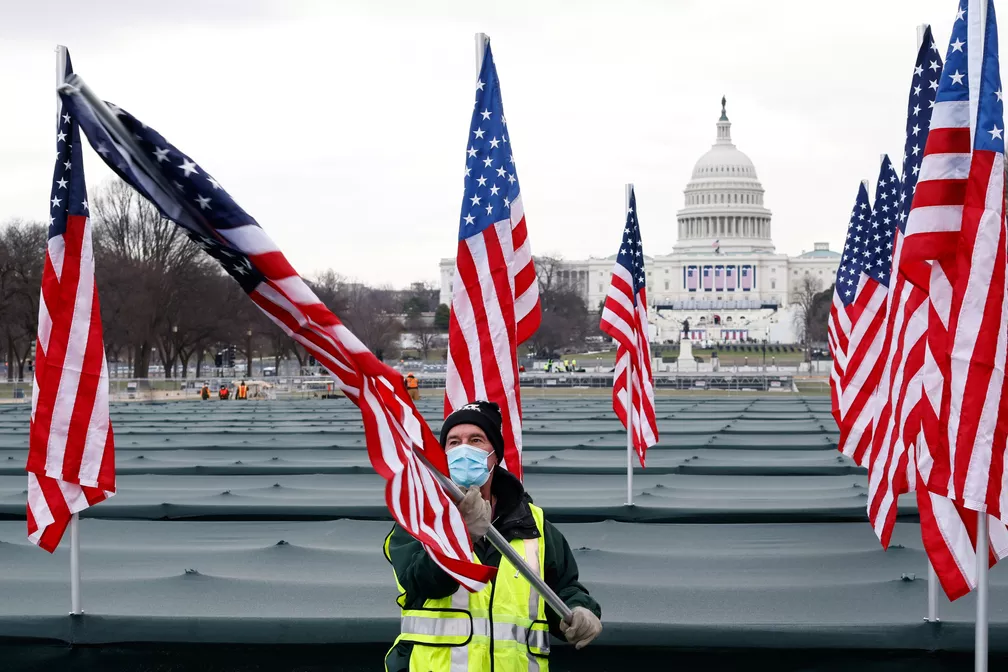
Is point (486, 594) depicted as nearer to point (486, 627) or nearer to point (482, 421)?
point (486, 627)

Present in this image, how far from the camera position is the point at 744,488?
1196 cm

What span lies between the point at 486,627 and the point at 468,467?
522mm

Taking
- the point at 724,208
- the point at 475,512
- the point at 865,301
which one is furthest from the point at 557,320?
the point at 475,512

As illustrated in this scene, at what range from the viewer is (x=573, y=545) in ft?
28.2

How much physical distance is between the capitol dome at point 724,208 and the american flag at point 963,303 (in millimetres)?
145537

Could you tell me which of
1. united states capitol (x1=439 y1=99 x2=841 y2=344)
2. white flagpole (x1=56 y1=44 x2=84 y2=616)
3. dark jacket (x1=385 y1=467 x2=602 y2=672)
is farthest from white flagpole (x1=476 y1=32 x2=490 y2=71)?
united states capitol (x1=439 y1=99 x2=841 y2=344)

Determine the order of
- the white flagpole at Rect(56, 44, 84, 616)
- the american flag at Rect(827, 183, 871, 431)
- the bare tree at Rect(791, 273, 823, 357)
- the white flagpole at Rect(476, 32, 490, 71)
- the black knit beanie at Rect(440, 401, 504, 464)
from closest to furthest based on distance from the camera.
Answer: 1. the black knit beanie at Rect(440, 401, 504, 464)
2. the white flagpole at Rect(56, 44, 84, 616)
3. the white flagpole at Rect(476, 32, 490, 71)
4. the american flag at Rect(827, 183, 871, 431)
5. the bare tree at Rect(791, 273, 823, 357)

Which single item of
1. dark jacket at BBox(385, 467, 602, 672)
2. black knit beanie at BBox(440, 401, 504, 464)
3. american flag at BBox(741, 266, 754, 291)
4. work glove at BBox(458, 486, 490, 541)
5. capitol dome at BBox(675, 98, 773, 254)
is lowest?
dark jacket at BBox(385, 467, 602, 672)

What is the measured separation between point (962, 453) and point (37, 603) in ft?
15.8

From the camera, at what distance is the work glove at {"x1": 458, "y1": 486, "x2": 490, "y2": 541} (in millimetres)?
3834

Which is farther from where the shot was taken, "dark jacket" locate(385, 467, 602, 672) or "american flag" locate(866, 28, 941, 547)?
"american flag" locate(866, 28, 941, 547)

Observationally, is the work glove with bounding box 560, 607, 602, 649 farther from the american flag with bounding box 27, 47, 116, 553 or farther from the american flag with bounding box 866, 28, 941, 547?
the american flag with bounding box 27, 47, 116, 553

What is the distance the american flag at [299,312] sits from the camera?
3.66m

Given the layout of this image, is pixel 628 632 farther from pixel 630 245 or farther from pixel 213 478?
pixel 213 478
